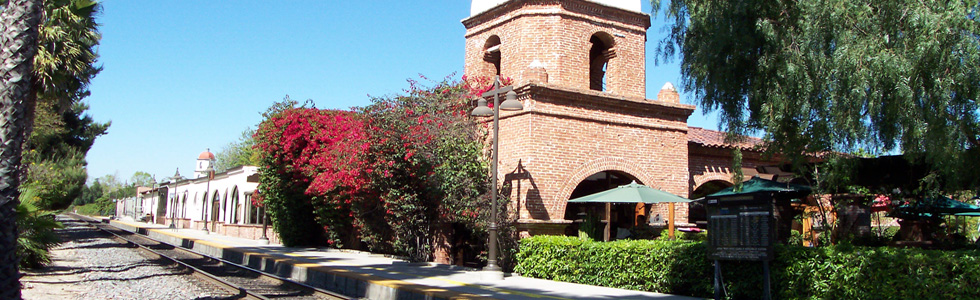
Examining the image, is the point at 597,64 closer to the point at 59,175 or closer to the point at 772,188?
the point at 772,188

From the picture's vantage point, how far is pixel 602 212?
1616cm

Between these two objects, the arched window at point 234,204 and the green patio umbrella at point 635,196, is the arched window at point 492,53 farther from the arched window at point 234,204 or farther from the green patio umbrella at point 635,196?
the arched window at point 234,204

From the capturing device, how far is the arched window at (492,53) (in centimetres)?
1720

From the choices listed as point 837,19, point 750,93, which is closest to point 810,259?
point 750,93

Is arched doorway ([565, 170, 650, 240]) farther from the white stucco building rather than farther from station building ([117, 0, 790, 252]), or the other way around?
the white stucco building

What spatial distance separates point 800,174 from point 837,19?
280 cm

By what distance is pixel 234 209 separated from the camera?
1480 inches

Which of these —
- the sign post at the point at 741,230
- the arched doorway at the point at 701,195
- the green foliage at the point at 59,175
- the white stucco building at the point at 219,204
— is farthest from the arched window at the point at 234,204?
the sign post at the point at 741,230

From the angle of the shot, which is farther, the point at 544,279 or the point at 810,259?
the point at 544,279

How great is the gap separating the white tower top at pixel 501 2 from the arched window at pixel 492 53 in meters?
0.76

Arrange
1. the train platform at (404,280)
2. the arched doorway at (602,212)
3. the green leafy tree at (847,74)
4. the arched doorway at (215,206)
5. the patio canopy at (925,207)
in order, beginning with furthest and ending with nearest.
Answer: the arched doorway at (215,206), the arched doorway at (602,212), the train platform at (404,280), the patio canopy at (925,207), the green leafy tree at (847,74)

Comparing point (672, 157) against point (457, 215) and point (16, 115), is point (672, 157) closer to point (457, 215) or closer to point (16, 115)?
point (457, 215)

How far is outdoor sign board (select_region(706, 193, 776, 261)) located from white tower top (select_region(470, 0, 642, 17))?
24.6 feet

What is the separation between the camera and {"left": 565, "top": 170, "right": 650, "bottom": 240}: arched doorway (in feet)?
50.8
